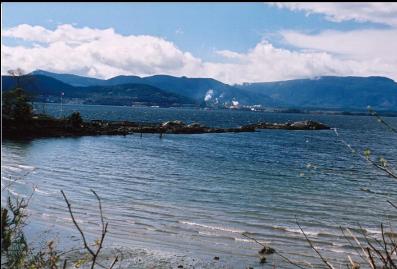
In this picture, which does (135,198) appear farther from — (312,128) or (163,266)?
(312,128)

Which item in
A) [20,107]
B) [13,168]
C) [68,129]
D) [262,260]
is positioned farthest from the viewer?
[68,129]

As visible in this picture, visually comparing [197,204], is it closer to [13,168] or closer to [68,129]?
[13,168]

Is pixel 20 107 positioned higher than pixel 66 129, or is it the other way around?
pixel 20 107

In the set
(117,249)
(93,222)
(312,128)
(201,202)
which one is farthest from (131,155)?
(312,128)

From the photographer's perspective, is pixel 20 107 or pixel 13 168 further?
pixel 20 107

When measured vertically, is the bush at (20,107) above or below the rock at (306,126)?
above

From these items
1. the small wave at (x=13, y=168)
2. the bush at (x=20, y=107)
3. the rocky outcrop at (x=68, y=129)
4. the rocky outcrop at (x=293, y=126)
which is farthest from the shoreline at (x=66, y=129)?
the rocky outcrop at (x=293, y=126)

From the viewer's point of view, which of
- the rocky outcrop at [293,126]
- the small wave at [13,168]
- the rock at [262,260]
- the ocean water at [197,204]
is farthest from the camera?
the rocky outcrop at [293,126]

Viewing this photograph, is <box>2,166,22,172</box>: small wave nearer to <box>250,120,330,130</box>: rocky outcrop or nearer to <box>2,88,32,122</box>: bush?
<box>2,88,32,122</box>: bush

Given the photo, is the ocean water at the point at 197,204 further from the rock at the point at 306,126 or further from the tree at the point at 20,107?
the rock at the point at 306,126

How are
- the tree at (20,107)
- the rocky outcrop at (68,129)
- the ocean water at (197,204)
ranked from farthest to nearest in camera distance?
the rocky outcrop at (68,129)
the tree at (20,107)
the ocean water at (197,204)

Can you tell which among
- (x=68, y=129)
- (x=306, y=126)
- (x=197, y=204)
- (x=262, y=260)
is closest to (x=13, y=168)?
(x=197, y=204)

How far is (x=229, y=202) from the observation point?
25.2 m

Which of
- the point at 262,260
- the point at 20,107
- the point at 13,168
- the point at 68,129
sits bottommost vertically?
the point at 13,168
